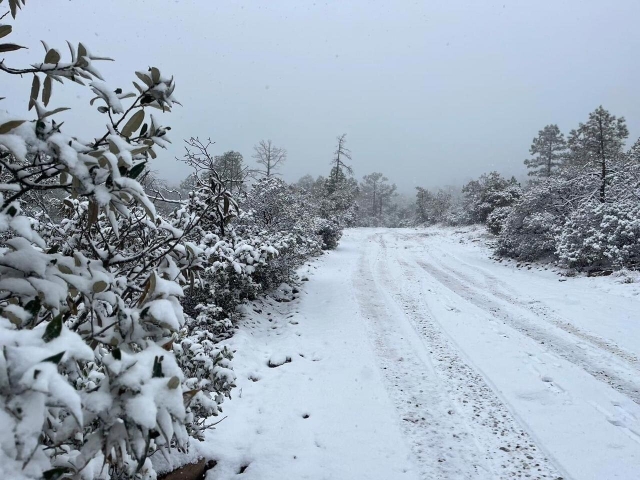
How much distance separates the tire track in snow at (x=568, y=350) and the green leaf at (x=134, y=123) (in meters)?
6.12

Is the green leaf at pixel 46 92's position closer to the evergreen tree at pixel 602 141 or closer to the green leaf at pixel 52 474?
the green leaf at pixel 52 474

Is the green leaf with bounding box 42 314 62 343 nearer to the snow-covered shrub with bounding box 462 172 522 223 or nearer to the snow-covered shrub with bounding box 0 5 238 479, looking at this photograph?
the snow-covered shrub with bounding box 0 5 238 479

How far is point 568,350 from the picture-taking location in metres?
6.07

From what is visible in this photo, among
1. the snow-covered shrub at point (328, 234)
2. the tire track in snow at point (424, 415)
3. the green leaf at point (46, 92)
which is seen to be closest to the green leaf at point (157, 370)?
the green leaf at point (46, 92)

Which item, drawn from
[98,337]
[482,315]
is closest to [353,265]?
[482,315]

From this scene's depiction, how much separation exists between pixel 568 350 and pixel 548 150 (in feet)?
114

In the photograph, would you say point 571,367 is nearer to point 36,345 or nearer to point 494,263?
point 36,345

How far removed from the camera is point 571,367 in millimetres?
5492

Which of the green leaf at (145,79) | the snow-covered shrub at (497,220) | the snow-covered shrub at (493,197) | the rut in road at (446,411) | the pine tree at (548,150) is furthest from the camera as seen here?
the pine tree at (548,150)

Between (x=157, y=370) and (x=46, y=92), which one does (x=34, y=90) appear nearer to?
(x=46, y=92)

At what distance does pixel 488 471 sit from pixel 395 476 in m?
0.90

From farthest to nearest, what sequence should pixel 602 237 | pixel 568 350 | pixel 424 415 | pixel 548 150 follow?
pixel 548 150 < pixel 602 237 < pixel 568 350 < pixel 424 415

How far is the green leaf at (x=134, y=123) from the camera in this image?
1481 mm

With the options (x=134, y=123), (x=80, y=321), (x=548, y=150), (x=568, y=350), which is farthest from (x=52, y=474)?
(x=548, y=150)
